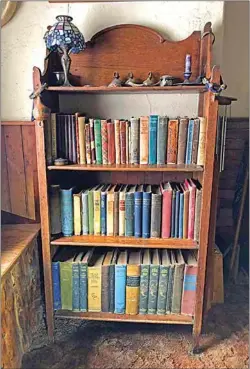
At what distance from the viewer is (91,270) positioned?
1.73 meters

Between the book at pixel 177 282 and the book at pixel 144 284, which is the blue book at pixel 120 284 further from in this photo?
the book at pixel 177 282

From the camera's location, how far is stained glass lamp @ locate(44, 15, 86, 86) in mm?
1509

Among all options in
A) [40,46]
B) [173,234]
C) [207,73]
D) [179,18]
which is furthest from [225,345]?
[40,46]

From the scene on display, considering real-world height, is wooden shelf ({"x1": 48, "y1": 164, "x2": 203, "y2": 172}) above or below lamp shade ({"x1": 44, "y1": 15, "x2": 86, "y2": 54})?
below

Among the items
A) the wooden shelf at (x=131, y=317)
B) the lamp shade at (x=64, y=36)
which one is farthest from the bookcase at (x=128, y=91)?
the lamp shade at (x=64, y=36)

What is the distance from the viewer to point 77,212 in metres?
1.71

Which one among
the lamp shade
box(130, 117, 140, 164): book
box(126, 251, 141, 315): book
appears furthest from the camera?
box(126, 251, 141, 315): book

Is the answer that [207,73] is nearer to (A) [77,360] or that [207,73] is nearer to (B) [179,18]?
(B) [179,18]

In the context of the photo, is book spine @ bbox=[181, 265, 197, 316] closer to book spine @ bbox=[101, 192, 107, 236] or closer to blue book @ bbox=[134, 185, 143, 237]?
blue book @ bbox=[134, 185, 143, 237]

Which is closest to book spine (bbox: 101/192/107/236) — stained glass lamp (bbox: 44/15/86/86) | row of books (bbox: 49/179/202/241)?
row of books (bbox: 49/179/202/241)

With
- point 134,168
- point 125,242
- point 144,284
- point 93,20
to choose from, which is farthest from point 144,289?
point 93,20

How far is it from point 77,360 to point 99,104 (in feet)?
4.45

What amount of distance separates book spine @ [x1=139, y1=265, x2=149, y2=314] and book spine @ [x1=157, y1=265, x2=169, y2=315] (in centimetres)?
7

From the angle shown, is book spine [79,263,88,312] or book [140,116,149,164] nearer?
book [140,116,149,164]
